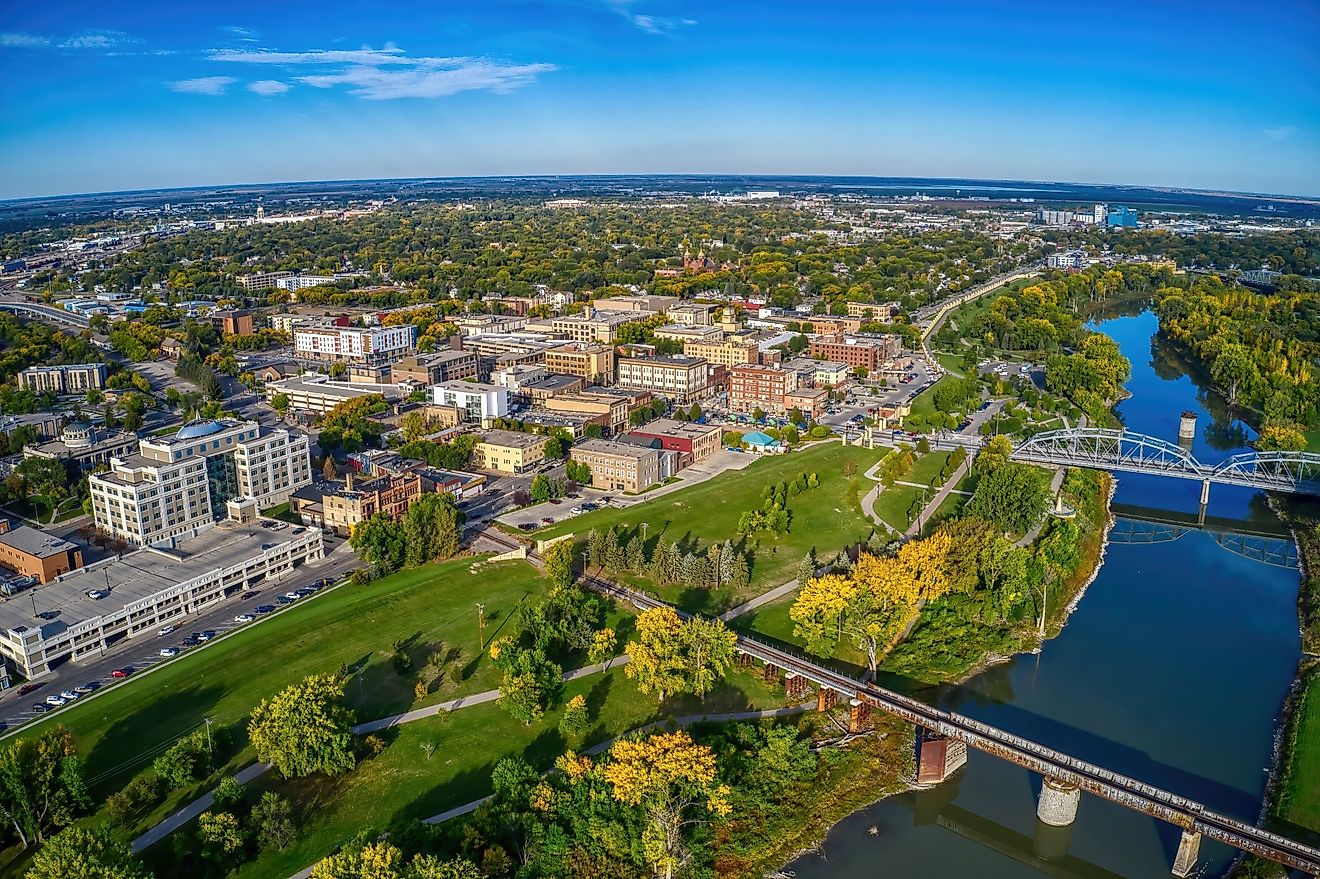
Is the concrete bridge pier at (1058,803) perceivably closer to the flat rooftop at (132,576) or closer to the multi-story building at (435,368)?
the flat rooftop at (132,576)

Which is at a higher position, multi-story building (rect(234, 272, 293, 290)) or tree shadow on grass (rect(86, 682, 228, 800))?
multi-story building (rect(234, 272, 293, 290))

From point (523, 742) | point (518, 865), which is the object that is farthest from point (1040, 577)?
point (518, 865)

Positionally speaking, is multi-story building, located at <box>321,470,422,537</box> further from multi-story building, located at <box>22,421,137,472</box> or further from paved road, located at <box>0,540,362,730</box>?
multi-story building, located at <box>22,421,137,472</box>

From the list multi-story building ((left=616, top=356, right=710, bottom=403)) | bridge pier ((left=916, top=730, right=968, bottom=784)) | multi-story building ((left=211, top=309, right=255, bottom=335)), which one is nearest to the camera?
bridge pier ((left=916, top=730, right=968, bottom=784))

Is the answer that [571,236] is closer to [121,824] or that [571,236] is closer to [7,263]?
[7,263]

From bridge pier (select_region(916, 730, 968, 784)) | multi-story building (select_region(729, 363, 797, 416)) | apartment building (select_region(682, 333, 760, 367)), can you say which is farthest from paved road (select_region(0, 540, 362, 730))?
apartment building (select_region(682, 333, 760, 367))

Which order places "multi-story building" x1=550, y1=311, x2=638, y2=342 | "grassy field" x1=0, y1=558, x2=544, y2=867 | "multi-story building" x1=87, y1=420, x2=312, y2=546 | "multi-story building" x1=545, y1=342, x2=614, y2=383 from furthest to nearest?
"multi-story building" x1=550, y1=311, x2=638, y2=342 < "multi-story building" x1=545, y1=342, x2=614, y2=383 < "multi-story building" x1=87, y1=420, x2=312, y2=546 < "grassy field" x1=0, y1=558, x2=544, y2=867

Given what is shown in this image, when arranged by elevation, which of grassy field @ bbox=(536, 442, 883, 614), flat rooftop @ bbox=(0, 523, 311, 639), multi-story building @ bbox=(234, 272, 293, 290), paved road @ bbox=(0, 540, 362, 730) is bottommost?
paved road @ bbox=(0, 540, 362, 730)
